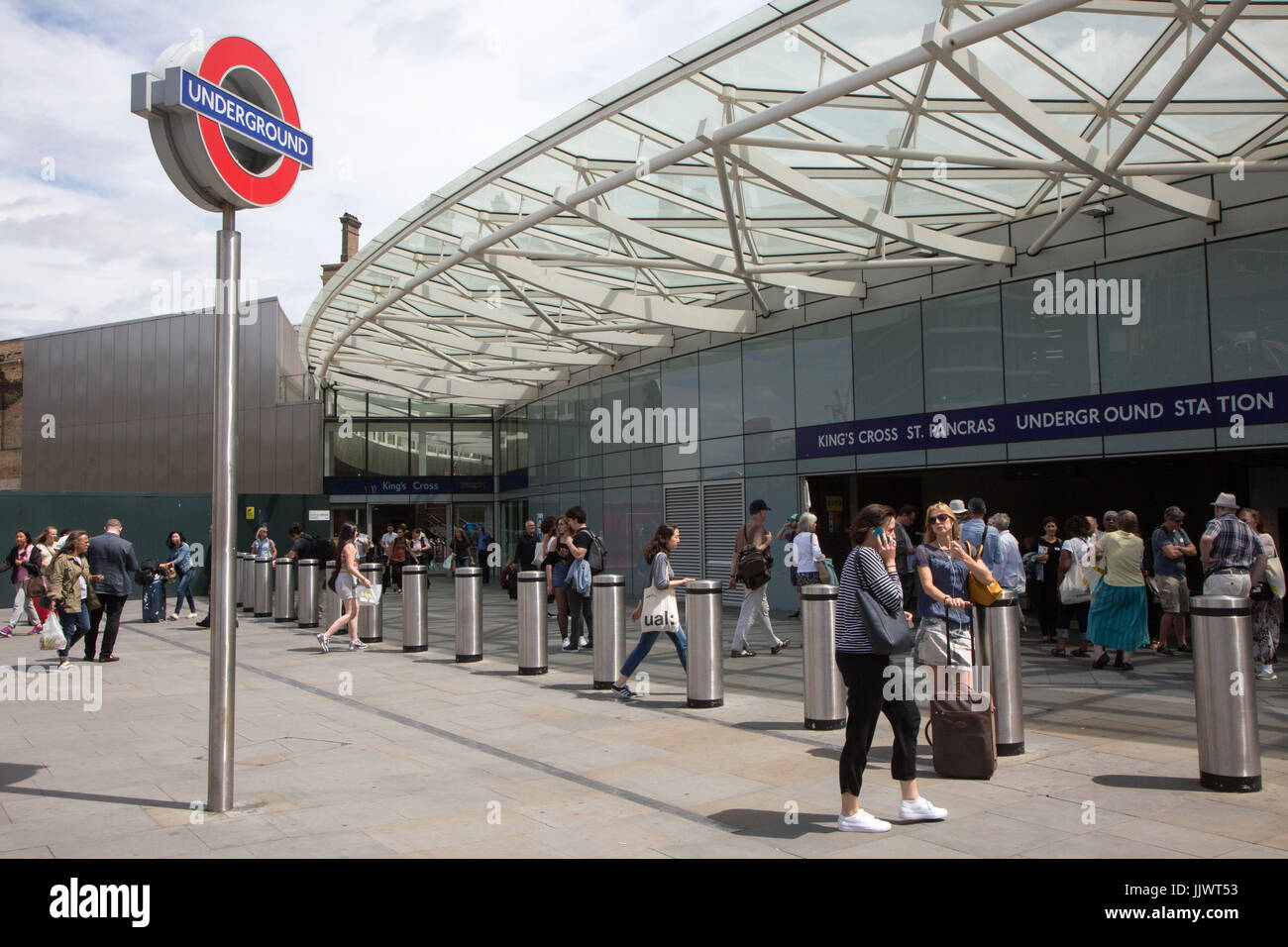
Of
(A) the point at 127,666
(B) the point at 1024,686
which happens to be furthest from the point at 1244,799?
(A) the point at 127,666

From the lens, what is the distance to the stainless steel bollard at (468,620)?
11.5 m

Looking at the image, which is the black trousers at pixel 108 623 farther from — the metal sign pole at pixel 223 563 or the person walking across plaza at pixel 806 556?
the person walking across plaza at pixel 806 556

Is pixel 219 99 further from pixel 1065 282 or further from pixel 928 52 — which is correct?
pixel 1065 282

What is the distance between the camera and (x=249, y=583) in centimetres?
1980

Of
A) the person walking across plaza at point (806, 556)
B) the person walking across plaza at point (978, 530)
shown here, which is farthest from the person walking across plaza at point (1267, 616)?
the person walking across plaza at point (806, 556)

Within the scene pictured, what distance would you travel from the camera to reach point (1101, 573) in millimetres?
10234

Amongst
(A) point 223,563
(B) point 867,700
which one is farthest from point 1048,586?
(A) point 223,563

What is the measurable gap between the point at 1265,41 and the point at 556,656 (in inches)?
408

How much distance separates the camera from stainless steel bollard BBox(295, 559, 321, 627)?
16266 mm

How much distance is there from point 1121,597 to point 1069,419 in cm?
429

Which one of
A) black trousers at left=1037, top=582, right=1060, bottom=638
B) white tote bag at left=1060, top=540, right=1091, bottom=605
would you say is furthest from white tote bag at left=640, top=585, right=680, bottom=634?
black trousers at left=1037, top=582, right=1060, bottom=638

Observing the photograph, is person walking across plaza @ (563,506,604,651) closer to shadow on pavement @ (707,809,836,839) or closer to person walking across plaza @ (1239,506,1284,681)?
shadow on pavement @ (707,809,836,839)

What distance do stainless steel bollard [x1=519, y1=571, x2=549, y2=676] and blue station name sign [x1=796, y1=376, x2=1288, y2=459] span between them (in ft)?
25.1

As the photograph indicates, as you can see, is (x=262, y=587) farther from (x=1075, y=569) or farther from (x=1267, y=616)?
(x=1267, y=616)
